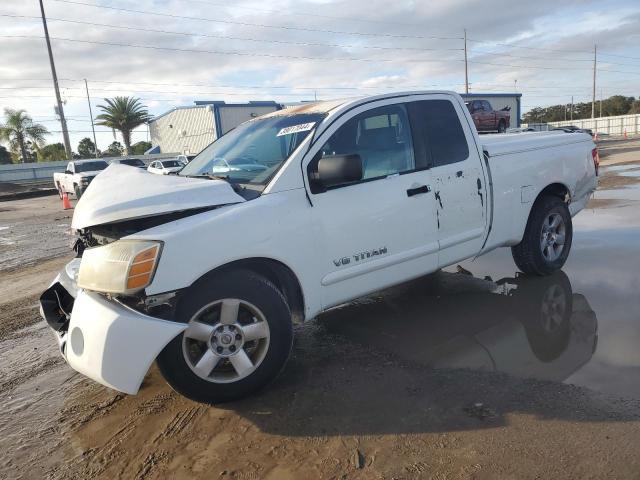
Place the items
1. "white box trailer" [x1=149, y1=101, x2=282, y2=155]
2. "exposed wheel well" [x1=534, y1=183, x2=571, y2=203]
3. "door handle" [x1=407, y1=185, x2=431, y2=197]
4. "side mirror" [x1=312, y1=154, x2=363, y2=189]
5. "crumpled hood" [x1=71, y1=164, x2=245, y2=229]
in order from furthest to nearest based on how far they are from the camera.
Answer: "white box trailer" [x1=149, y1=101, x2=282, y2=155], "exposed wheel well" [x1=534, y1=183, x2=571, y2=203], "door handle" [x1=407, y1=185, x2=431, y2=197], "side mirror" [x1=312, y1=154, x2=363, y2=189], "crumpled hood" [x1=71, y1=164, x2=245, y2=229]

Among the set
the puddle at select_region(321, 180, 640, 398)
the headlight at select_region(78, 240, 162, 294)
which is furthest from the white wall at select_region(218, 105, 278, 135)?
the headlight at select_region(78, 240, 162, 294)

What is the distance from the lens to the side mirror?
3.28 metres

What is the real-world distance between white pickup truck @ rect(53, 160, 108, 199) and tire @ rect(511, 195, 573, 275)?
16879 millimetres

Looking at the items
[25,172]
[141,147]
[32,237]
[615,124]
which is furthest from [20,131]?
[615,124]

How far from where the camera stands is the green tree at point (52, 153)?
53656 millimetres

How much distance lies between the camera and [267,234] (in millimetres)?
3135

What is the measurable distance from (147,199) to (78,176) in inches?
715

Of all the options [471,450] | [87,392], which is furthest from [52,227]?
[471,450]

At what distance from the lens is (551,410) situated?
2861mm

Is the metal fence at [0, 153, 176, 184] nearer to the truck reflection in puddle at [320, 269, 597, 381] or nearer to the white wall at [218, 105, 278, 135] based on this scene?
the white wall at [218, 105, 278, 135]

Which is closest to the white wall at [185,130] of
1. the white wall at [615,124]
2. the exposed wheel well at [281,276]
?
the white wall at [615,124]

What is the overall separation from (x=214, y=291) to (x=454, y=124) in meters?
2.65

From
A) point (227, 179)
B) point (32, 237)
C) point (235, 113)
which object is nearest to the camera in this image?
point (227, 179)

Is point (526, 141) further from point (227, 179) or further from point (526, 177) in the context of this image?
point (227, 179)
